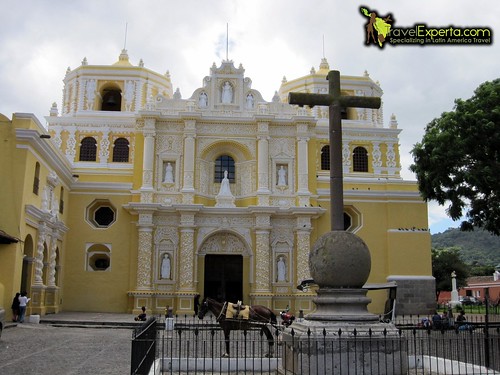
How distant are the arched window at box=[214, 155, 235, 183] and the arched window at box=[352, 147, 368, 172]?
22.5 ft

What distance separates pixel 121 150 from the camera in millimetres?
29453

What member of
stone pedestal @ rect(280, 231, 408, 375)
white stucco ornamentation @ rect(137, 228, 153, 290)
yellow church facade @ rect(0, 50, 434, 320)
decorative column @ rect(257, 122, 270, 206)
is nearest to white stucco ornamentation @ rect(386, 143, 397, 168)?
yellow church facade @ rect(0, 50, 434, 320)

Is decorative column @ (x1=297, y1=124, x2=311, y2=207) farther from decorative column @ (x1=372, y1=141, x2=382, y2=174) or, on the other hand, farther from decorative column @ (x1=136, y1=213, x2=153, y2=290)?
decorative column @ (x1=136, y1=213, x2=153, y2=290)

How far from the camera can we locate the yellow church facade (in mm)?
25500

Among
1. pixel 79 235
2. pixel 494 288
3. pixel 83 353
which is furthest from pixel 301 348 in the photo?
pixel 494 288

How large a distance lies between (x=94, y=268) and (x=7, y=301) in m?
8.27

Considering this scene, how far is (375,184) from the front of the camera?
90.5 ft

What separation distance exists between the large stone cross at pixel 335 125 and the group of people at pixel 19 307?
13.1 m

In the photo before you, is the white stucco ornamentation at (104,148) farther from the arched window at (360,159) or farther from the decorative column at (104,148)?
the arched window at (360,159)

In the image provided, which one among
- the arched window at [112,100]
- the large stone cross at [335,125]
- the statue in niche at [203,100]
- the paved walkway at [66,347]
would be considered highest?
the arched window at [112,100]

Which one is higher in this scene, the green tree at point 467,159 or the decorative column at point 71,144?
the decorative column at point 71,144

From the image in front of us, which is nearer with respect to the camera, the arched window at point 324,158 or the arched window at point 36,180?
the arched window at point 36,180

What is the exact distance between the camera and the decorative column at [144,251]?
25219mm

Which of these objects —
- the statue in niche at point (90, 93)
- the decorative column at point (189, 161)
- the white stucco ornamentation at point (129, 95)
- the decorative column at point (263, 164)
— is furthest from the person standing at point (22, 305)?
the white stucco ornamentation at point (129, 95)
